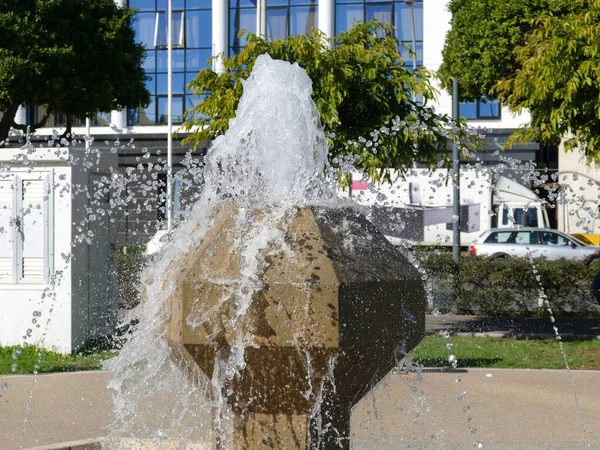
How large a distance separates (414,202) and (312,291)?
24.4 m

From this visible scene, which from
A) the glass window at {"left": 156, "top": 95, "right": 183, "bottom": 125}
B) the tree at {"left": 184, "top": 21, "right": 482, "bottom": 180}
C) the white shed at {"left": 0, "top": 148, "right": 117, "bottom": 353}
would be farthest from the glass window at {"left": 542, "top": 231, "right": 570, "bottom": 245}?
the glass window at {"left": 156, "top": 95, "right": 183, "bottom": 125}

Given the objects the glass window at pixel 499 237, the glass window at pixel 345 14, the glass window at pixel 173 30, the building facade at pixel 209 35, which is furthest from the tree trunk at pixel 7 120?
the glass window at pixel 345 14

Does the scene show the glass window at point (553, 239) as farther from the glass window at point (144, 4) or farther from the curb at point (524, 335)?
the glass window at point (144, 4)

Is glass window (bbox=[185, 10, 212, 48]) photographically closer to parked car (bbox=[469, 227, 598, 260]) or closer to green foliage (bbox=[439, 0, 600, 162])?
parked car (bbox=[469, 227, 598, 260])

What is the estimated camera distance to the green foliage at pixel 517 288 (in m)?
15.0

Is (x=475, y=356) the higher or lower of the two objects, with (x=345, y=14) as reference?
lower

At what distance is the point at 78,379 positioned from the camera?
8.84m

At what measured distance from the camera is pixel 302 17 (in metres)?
37.2

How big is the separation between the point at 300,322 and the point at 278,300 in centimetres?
13

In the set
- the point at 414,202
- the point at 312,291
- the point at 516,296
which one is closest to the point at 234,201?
the point at 312,291

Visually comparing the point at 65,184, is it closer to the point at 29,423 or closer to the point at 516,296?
the point at 29,423

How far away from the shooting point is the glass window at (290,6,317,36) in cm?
3719

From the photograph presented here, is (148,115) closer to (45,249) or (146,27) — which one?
(146,27)

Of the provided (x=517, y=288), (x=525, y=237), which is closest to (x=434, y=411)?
(x=517, y=288)
